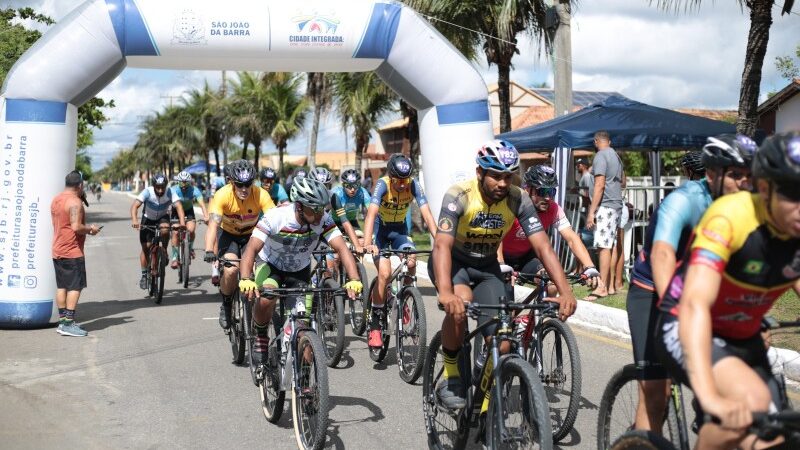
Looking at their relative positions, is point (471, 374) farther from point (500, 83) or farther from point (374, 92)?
point (374, 92)

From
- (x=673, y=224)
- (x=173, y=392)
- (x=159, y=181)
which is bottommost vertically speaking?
(x=173, y=392)

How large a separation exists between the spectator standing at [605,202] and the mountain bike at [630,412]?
730 centimetres

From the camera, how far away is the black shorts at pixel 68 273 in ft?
31.9

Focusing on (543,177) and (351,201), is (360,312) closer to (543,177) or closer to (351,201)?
(351,201)

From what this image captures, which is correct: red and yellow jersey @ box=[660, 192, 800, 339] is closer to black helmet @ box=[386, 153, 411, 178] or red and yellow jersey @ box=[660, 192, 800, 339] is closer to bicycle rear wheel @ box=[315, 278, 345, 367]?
bicycle rear wheel @ box=[315, 278, 345, 367]

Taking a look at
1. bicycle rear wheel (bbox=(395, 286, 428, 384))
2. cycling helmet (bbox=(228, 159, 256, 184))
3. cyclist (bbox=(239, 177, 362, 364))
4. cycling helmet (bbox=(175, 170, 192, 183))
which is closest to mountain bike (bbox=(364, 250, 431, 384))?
bicycle rear wheel (bbox=(395, 286, 428, 384))

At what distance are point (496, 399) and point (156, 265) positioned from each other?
29.8ft

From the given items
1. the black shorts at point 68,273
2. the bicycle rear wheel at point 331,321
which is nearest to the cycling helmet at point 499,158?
the bicycle rear wheel at point 331,321

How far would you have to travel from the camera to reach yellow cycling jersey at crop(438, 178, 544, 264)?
5160 mm

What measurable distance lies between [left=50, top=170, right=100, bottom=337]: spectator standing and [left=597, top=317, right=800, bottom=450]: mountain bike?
7.15 meters

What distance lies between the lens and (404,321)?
305 inches

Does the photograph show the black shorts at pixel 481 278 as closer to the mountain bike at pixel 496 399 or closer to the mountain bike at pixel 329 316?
the mountain bike at pixel 496 399

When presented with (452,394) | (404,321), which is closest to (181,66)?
(404,321)

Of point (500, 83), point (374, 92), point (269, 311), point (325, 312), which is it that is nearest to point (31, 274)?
point (325, 312)
